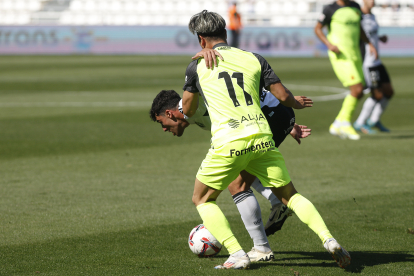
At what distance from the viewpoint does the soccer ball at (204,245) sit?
446cm

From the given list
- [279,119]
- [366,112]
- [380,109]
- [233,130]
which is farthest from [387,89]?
[233,130]

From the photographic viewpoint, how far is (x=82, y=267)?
4.13 meters

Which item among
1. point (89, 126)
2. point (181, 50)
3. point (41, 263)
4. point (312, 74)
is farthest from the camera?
point (181, 50)

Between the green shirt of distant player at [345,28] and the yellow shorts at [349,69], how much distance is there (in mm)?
49

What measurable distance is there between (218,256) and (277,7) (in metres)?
38.5

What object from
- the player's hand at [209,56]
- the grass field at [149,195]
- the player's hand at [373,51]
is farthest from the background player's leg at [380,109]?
the player's hand at [209,56]

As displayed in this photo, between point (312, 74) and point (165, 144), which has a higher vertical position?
point (165, 144)

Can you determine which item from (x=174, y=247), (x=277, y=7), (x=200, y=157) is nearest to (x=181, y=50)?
(x=277, y=7)

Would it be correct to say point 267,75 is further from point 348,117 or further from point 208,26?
point 348,117

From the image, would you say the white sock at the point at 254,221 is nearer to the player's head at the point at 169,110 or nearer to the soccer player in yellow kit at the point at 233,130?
the soccer player in yellow kit at the point at 233,130

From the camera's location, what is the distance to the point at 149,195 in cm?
638

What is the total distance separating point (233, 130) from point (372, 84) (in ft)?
24.8

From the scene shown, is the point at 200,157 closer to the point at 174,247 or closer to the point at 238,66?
the point at 174,247

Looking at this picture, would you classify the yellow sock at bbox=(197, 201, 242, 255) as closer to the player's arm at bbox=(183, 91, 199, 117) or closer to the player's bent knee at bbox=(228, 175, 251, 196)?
the player's bent knee at bbox=(228, 175, 251, 196)
